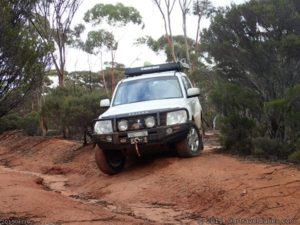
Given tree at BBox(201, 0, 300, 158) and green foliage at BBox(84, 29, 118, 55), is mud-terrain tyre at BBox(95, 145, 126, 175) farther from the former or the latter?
green foliage at BBox(84, 29, 118, 55)

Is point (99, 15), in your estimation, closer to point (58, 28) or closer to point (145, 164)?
point (58, 28)

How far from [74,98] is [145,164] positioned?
9.20m

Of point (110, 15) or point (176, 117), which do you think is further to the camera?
point (110, 15)

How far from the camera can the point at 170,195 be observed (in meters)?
8.13

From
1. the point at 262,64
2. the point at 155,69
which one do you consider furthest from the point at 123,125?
the point at 262,64

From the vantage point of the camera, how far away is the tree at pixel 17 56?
25.8 feet

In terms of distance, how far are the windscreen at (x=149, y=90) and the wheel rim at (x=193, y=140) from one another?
93 cm

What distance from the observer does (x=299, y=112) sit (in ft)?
29.7

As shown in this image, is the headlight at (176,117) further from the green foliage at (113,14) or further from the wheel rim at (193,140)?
the green foliage at (113,14)

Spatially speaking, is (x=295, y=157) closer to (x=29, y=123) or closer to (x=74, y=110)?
(x=74, y=110)

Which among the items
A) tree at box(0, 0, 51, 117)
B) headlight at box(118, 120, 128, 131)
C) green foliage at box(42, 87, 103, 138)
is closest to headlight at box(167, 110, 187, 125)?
headlight at box(118, 120, 128, 131)

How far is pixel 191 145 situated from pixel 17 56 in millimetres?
4063

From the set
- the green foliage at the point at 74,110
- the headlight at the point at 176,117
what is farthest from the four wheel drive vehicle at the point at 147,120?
the green foliage at the point at 74,110

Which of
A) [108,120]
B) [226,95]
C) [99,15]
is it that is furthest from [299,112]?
[99,15]
